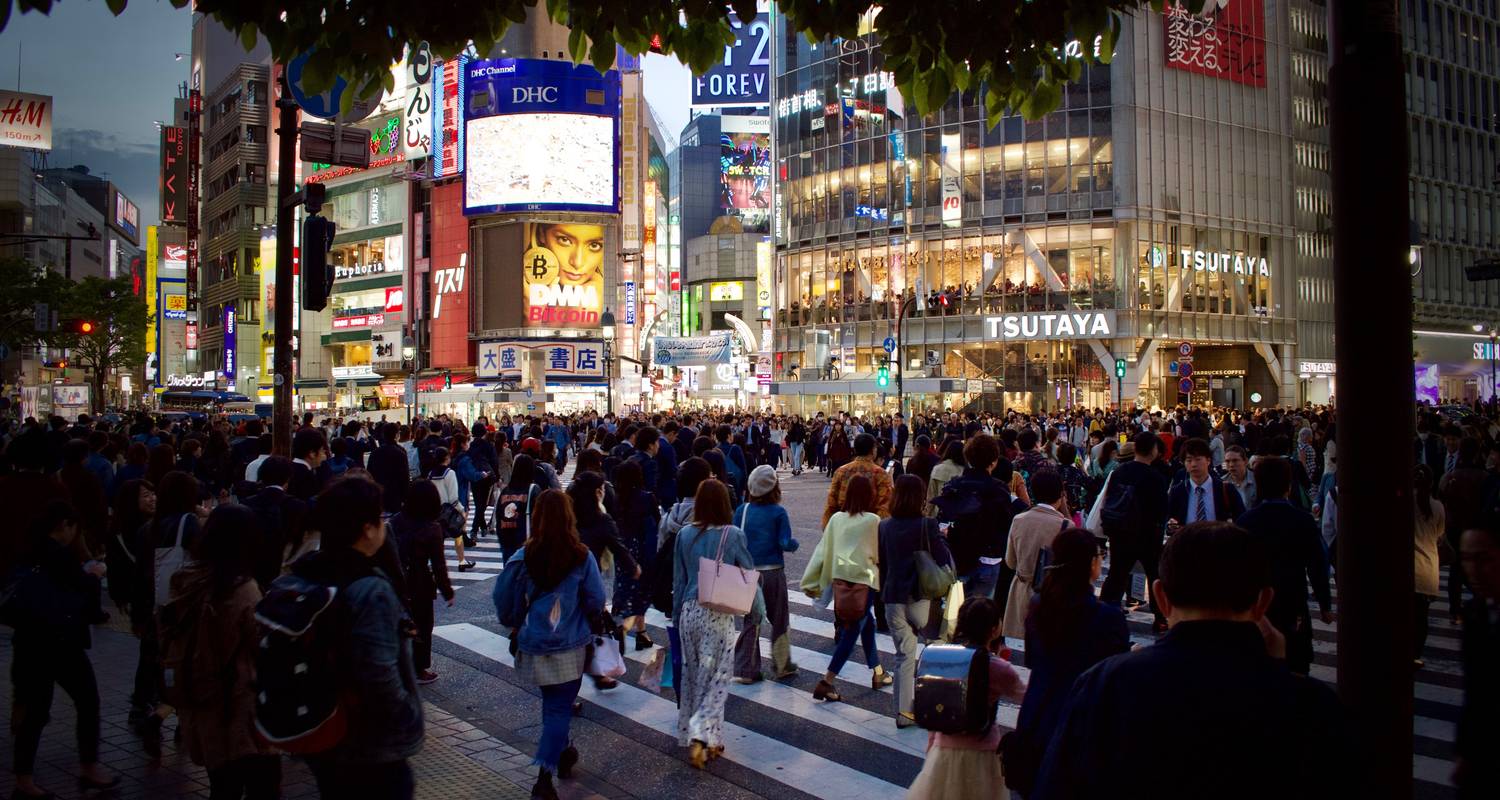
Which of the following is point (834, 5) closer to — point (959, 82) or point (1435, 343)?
point (959, 82)

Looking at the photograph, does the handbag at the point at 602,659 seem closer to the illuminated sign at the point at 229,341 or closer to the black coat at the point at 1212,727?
the black coat at the point at 1212,727

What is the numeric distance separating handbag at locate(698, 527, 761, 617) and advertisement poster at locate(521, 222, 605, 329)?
60.0 metres

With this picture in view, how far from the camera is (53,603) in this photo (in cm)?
583

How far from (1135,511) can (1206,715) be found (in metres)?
7.46

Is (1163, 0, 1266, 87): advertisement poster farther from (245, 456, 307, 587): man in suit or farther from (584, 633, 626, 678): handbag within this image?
(584, 633, 626, 678): handbag

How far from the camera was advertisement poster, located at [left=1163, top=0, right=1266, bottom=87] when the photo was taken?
55500 mm

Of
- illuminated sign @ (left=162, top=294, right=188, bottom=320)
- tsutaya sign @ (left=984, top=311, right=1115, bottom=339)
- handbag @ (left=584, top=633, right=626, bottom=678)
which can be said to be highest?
illuminated sign @ (left=162, top=294, right=188, bottom=320)

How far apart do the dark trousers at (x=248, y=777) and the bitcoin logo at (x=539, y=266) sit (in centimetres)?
6209

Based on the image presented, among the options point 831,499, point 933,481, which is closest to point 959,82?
point 831,499

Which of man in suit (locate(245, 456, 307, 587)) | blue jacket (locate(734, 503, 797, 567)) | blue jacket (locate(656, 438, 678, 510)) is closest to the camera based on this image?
man in suit (locate(245, 456, 307, 587))

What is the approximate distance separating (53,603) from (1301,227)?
219ft

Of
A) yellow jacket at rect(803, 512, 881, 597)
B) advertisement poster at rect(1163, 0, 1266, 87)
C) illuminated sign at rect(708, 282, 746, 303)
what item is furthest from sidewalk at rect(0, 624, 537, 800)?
illuminated sign at rect(708, 282, 746, 303)

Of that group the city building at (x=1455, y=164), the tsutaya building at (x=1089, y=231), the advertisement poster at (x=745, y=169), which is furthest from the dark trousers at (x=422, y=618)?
the advertisement poster at (x=745, y=169)

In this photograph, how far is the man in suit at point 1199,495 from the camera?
31.7 ft
